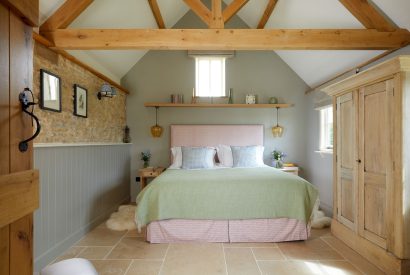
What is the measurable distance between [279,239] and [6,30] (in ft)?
9.93

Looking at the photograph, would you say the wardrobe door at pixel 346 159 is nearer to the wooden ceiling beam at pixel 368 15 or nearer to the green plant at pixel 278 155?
the wooden ceiling beam at pixel 368 15

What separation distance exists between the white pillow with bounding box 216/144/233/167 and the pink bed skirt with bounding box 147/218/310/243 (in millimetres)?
1598

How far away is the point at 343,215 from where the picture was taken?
304cm

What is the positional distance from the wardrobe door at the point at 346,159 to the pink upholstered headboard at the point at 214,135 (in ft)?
6.83

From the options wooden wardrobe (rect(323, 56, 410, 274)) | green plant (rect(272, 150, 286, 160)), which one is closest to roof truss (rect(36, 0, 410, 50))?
wooden wardrobe (rect(323, 56, 410, 274))

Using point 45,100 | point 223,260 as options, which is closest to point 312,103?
point 223,260

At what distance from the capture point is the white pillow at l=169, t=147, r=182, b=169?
14.6ft

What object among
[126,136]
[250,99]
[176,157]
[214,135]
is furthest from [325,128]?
[126,136]

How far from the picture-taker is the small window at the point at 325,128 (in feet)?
14.9

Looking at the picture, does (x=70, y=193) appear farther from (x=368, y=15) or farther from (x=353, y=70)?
(x=353, y=70)

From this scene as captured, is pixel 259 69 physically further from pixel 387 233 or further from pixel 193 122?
pixel 387 233

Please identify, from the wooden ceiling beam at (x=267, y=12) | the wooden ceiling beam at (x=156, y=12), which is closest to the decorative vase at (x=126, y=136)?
the wooden ceiling beam at (x=156, y=12)

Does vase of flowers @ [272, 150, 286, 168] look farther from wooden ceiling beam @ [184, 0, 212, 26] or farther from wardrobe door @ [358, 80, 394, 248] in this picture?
wooden ceiling beam @ [184, 0, 212, 26]

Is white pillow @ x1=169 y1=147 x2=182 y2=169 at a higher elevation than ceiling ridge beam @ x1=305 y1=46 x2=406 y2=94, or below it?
below
